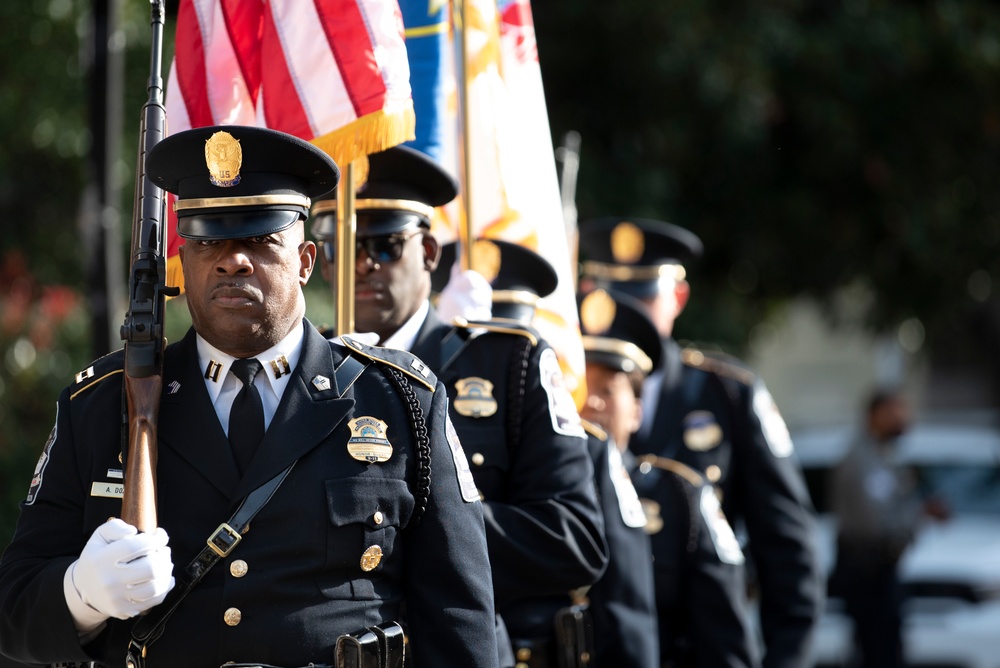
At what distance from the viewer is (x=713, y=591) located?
5.30 m

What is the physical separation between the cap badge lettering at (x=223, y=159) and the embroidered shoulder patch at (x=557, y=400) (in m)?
1.31

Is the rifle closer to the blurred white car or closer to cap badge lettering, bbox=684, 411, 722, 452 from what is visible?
cap badge lettering, bbox=684, 411, 722, 452

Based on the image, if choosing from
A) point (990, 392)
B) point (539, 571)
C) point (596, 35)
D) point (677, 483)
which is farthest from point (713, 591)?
point (990, 392)

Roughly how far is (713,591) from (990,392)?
17942mm

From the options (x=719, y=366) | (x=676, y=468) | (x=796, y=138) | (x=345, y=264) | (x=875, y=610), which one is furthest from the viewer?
(x=796, y=138)

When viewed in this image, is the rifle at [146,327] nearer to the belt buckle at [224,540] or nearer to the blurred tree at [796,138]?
Result: the belt buckle at [224,540]

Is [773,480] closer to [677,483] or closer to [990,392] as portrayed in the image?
[677,483]

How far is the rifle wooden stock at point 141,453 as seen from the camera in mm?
2904

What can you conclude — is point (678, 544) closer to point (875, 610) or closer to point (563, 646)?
point (563, 646)

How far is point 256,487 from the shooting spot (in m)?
3.02

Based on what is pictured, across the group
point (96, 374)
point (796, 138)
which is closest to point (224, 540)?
point (96, 374)

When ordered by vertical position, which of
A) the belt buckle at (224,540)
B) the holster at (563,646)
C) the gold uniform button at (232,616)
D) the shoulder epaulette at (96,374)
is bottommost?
the holster at (563,646)

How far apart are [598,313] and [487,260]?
855 mm

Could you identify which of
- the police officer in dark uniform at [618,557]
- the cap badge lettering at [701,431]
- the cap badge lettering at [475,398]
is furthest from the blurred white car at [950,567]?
the cap badge lettering at [475,398]
